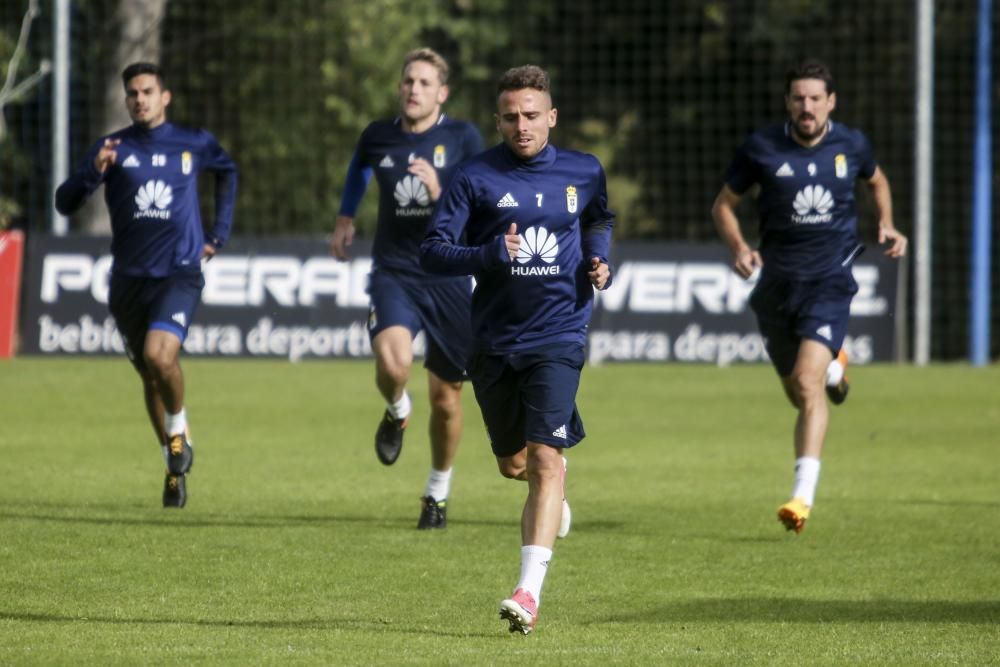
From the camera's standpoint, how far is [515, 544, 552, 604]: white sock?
697 cm

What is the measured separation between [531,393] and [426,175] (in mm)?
2560

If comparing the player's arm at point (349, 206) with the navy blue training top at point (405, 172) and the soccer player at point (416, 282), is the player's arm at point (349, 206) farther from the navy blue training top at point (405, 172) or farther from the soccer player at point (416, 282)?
the navy blue training top at point (405, 172)

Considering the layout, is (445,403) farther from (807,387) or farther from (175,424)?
(807,387)

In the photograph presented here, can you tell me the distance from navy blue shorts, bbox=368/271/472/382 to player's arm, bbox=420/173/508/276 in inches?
107

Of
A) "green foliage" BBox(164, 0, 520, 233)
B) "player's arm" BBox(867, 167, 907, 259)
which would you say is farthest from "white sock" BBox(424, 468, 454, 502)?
"green foliage" BBox(164, 0, 520, 233)

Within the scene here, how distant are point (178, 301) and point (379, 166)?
1.44 m

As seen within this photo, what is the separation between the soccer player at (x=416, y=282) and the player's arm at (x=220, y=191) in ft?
2.79

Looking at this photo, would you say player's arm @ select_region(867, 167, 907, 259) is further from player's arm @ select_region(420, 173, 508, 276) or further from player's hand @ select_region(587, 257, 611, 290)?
player's arm @ select_region(420, 173, 508, 276)

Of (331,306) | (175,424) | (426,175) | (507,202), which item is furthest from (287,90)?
(507,202)

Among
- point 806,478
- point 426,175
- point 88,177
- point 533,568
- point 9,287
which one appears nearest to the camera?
point 533,568

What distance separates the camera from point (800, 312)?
10359 mm

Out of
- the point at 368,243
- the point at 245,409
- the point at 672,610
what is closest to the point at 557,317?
the point at 672,610

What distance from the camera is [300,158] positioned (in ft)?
98.1

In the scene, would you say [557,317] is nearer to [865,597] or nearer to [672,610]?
[672,610]
